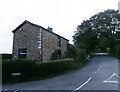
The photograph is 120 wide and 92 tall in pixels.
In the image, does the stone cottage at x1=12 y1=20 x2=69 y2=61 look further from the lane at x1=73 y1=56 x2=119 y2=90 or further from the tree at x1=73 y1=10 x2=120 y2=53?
the tree at x1=73 y1=10 x2=120 y2=53

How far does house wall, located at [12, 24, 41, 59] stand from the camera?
116ft

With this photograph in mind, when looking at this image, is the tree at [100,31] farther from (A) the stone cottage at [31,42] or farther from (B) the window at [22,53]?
(B) the window at [22,53]

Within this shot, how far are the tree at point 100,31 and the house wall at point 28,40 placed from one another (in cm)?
3561

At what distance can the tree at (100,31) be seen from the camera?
71625mm

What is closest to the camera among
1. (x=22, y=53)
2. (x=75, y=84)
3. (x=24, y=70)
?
(x=75, y=84)

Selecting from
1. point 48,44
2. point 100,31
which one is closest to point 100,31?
point 100,31

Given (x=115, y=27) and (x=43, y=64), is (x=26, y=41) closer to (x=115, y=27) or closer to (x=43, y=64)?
(x=43, y=64)

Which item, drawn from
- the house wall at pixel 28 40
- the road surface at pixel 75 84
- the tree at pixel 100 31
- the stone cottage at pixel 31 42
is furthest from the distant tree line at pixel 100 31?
the road surface at pixel 75 84

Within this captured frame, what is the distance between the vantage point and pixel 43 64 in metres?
28.1

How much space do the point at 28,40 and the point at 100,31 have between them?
41.5 metres

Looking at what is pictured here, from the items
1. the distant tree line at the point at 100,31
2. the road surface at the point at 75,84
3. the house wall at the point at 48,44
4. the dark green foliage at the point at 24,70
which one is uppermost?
the distant tree line at the point at 100,31

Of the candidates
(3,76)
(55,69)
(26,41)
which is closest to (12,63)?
(3,76)

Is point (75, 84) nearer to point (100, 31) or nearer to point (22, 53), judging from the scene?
point (22, 53)

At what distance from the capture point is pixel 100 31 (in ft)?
243
